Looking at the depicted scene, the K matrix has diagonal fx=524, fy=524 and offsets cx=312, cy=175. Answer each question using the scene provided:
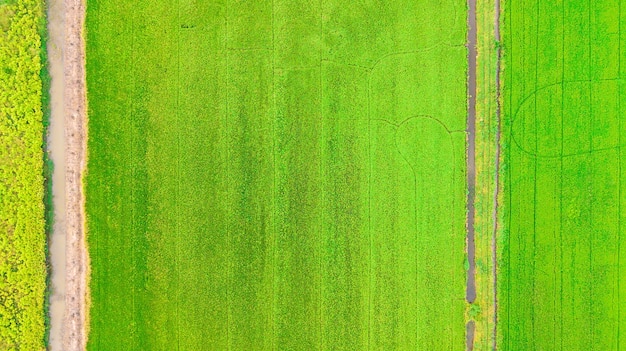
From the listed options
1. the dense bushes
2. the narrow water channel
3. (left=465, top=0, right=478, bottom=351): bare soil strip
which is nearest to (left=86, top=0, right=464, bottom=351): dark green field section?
(left=465, top=0, right=478, bottom=351): bare soil strip

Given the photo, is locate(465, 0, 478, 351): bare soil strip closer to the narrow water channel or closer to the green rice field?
the green rice field

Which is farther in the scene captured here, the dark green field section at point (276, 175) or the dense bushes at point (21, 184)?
the dark green field section at point (276, 175)

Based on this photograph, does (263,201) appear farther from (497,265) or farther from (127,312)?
(497,265)

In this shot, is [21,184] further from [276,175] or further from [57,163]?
[276,175]

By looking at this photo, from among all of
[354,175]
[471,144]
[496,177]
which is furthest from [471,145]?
[354,175]

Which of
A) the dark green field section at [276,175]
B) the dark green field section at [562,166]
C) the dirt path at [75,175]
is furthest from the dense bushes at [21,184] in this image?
the dark green field section at [562,166]

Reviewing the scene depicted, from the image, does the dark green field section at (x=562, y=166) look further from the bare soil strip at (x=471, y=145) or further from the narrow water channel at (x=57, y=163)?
the narrow water channel at (x=57, y=163)

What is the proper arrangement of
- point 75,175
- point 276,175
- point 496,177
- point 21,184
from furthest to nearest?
point 496,177, point 276,175, point 75,175, point 21,184
